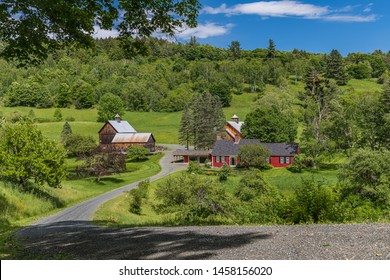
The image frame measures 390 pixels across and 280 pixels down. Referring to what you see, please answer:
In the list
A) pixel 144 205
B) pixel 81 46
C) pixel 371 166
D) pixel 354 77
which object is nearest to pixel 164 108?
pixel 354 77

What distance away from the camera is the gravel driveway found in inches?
295

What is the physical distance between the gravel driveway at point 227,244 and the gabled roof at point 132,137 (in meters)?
77.5

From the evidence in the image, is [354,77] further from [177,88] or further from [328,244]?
[328,244]

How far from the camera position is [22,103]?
131 meters

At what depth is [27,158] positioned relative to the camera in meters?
30.1

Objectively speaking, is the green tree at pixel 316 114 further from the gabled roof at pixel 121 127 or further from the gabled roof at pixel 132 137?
the gabled roof at pixel 121 127

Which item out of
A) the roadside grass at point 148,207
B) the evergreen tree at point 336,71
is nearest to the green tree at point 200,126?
the roadside grass at point 148,207

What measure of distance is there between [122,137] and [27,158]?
62713mm

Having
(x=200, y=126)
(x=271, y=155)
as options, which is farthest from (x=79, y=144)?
(x=271, y=155)

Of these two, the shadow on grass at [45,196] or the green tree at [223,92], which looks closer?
the shadow on grass at [45,196]

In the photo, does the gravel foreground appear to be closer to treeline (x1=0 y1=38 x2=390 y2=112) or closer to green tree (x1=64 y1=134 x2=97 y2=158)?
green tree (x1=64 y1=134 x2=97 y2=158)

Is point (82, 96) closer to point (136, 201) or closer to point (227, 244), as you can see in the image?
point (136, 201)

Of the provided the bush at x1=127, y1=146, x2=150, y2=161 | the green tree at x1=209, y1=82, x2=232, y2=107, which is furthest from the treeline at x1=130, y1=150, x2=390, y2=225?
the green tree at x1=209, y1=82, x2=232, y2=107

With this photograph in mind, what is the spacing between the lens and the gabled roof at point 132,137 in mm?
89106
